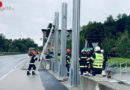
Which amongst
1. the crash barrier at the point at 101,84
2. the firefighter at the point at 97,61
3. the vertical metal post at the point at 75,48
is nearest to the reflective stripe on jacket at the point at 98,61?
the firefighter at the point at 97,61

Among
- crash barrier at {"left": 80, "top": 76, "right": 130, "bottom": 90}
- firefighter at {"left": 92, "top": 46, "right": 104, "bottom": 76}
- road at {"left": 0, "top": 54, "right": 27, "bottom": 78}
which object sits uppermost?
firefighter at {"left": 92, "top": 46, "right": 104, "bottom": 76}

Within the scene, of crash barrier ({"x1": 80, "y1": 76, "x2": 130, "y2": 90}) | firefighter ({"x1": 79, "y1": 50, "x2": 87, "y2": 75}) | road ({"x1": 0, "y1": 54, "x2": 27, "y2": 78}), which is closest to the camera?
crash barrier ({"x1": 80, "y1": 76, "x2": 130, "y2": 90})

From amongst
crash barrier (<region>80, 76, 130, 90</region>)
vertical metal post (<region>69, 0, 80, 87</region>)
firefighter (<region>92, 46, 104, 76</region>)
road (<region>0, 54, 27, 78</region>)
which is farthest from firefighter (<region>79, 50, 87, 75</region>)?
road (<region>0, 54, 27, 78</region>)

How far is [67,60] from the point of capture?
15203 mm

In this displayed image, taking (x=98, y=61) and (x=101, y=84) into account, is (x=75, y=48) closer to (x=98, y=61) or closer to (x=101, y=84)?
(x=98, y=61)

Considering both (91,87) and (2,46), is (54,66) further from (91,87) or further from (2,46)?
(2,46)

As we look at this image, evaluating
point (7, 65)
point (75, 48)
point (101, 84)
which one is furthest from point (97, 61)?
point (7, 65)

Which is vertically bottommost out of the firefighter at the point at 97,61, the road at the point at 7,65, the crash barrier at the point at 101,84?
the road at the point at 7,65

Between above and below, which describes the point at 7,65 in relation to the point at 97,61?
below

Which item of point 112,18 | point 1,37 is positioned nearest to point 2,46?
point 1,37

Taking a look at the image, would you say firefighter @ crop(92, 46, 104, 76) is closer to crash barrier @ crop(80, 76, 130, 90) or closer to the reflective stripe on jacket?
the reflective stripe on jacket

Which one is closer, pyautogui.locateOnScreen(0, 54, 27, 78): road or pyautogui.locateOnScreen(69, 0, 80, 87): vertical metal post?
pyautogui.locateOnScreen(69, 0, 80, 87): vertical metal post

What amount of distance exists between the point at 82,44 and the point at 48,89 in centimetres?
6088

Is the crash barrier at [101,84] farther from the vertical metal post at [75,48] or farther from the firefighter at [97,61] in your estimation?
the vertical metal post at [75,48]
